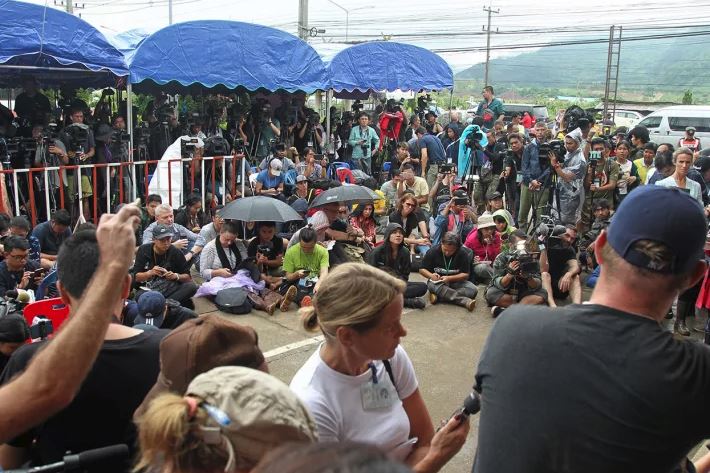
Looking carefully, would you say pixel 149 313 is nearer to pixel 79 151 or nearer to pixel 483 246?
pixel 483 246

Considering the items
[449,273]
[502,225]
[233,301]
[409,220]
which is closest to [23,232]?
[233,301]

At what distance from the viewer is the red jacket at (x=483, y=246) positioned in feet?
27.7

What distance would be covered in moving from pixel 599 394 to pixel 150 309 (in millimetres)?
4053

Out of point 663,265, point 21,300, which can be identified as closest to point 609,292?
point 663,265

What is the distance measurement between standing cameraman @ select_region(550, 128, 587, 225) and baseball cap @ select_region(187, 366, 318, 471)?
332 inches

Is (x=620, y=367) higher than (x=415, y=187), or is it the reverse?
(x=620, y=367)

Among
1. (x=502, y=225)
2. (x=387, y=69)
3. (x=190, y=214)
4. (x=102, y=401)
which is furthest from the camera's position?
(x=387, y=69)

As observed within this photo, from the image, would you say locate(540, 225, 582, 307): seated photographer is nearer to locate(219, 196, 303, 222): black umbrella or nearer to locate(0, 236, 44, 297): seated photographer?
locate(219, 196, 303, 222): black umbrella

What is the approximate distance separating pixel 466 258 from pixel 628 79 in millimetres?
180160

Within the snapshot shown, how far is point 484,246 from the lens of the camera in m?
8.50

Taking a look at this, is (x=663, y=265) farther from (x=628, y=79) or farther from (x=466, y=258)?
(x=628, y=79)

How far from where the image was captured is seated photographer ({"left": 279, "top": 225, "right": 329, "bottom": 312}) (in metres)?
7.36

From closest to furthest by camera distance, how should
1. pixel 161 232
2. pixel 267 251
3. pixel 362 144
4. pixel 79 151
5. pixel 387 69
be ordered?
pixel 161 232
pixel 267 251
pixel 79 151
pixel 362 144
pixel 387 69

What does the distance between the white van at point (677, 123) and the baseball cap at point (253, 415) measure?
22.8 m
